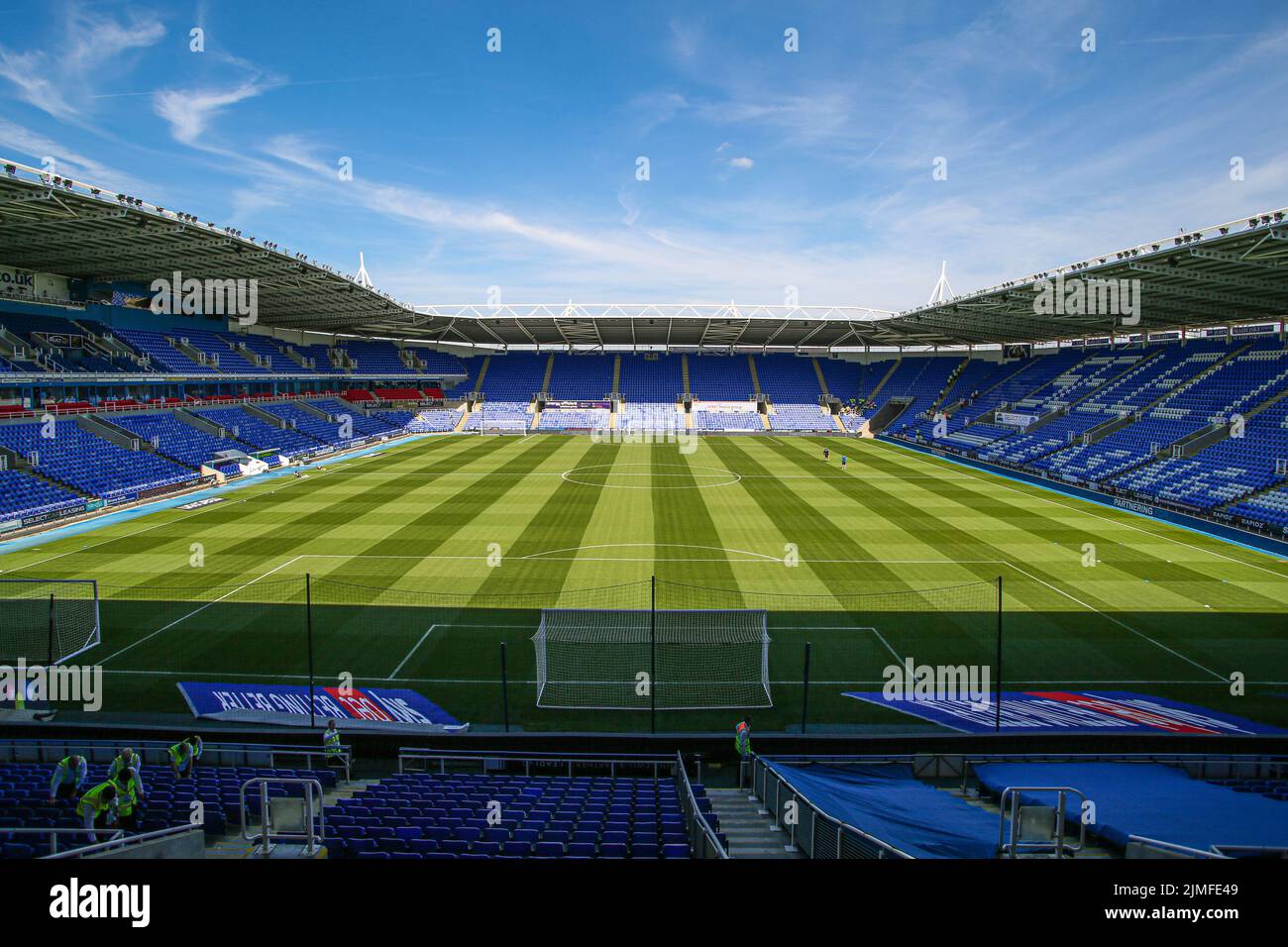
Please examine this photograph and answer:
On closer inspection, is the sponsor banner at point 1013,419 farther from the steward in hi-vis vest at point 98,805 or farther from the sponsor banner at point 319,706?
the steward in hi-vis vest at point 98,805

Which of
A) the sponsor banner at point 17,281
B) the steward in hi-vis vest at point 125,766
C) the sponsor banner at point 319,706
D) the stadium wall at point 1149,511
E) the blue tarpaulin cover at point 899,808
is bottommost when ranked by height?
the sponsor banner at point 319,706

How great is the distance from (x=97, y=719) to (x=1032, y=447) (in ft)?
170

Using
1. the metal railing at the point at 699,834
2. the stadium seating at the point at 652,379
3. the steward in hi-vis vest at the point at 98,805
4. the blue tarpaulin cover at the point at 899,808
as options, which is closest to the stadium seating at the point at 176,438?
the steward in hi-vis vest at the point at 98,805

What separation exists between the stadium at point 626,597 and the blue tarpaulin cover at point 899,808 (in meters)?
0.09

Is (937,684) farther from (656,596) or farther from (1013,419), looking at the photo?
(1013,419)

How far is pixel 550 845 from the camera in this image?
22.7ft

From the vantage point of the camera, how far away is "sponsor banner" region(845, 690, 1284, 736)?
13555 millimetres

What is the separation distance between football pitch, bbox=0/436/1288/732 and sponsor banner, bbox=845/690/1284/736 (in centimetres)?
45

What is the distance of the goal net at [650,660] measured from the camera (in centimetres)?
1542

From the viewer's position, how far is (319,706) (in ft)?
47.7

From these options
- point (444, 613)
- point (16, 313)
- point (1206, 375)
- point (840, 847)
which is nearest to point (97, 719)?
point (444, 613)

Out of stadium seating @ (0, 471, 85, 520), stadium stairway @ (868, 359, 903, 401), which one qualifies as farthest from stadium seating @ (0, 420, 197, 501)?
stadium stairway @ (868, 359, 903, 401)

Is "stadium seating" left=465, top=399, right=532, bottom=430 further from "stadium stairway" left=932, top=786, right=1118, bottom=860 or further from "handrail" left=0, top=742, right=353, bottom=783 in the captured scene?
"stadium stairway" left=932, top=786, right=1118, bottom=860
